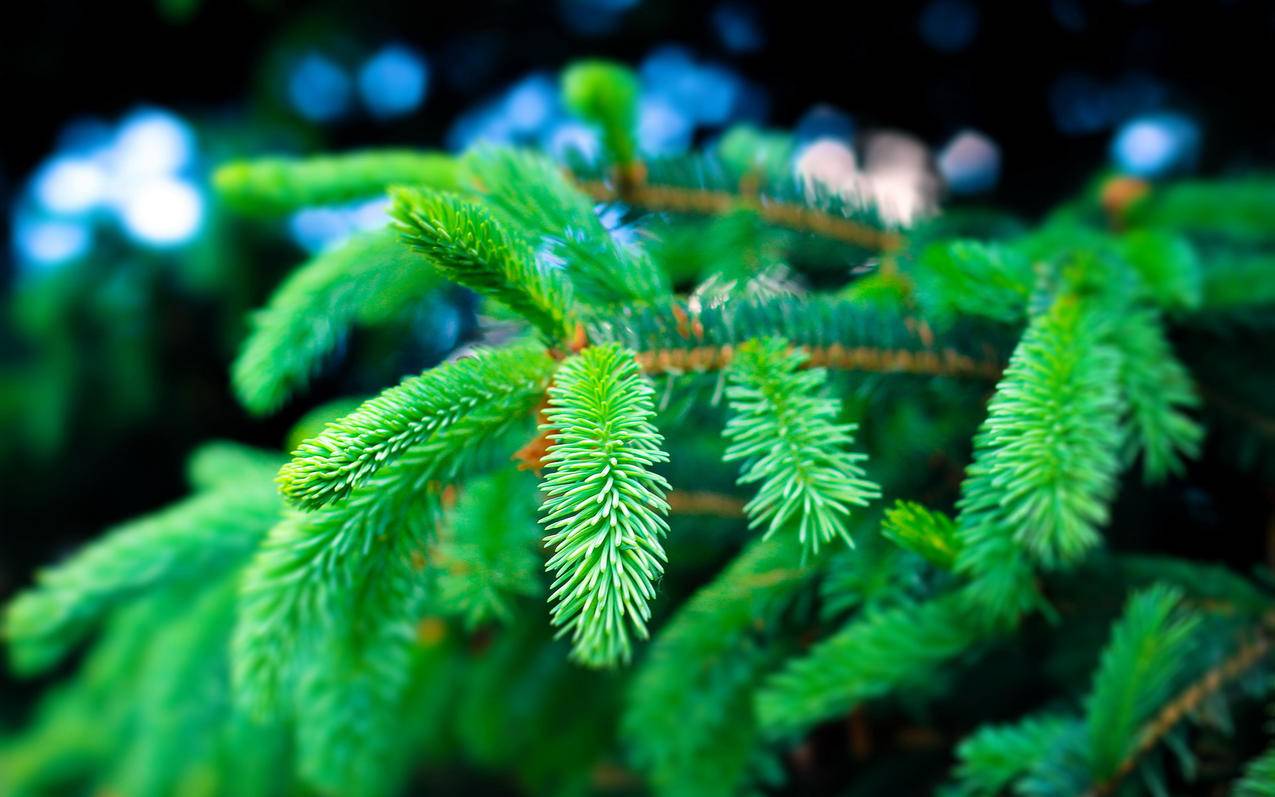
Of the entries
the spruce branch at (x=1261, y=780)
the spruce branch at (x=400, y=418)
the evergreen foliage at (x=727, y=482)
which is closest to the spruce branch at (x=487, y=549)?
the evergreen foliage at (x=727, y=482)

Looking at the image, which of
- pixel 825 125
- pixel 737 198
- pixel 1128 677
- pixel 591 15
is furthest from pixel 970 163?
pixel 1128 677

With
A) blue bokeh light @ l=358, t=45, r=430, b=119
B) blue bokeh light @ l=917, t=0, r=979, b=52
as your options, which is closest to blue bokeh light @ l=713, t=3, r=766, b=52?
blue bokeh light @ l=917, t=0, r=979, b=52

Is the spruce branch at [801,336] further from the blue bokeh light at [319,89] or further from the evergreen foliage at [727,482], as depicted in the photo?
the blue bokeh light at [319,89]

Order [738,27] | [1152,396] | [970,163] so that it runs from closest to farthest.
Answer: [1152,396] < [970,163] < [738,27]

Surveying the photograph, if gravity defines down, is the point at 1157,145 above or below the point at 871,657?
above

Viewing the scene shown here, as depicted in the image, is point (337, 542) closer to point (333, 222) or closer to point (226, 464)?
point (226, 464)
